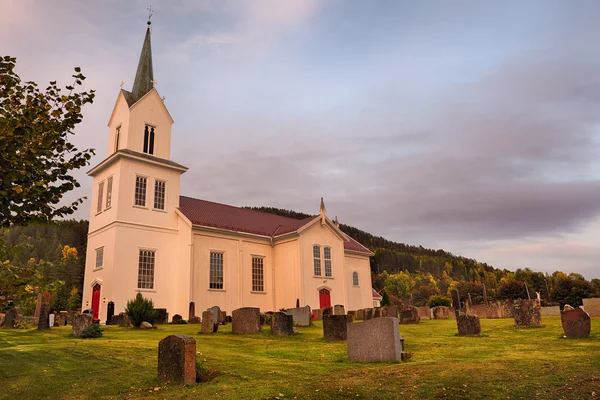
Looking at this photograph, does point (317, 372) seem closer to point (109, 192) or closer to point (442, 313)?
point (442, 313)

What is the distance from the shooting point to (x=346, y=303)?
40.3m

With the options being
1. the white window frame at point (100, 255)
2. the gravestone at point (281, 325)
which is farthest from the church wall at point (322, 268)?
the gravestone at point (281, 325)

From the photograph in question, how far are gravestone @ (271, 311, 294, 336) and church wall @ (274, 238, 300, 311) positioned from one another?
1707 cm

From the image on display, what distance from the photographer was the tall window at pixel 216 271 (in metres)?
Answer: 33.8

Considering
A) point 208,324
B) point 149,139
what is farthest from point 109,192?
point 208,324

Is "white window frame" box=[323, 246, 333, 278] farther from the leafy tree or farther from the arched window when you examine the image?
the leafy tree

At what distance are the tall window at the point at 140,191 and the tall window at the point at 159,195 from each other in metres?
0.90

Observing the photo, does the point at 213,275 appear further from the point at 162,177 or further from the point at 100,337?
the point at 100,337

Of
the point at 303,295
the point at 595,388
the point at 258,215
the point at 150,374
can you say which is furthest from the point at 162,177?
the point at 595,388

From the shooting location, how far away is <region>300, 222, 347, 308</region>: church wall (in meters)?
36.6

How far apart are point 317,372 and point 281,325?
29.5 feet

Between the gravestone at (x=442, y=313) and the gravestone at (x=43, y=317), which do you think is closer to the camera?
the gravestone at (x=43, y=317)

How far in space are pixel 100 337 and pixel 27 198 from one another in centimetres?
1113

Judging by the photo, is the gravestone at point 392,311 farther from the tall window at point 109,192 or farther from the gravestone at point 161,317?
the tall window at point 109,192
